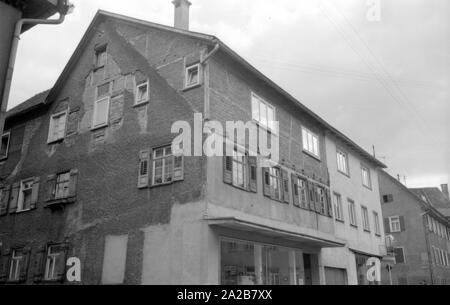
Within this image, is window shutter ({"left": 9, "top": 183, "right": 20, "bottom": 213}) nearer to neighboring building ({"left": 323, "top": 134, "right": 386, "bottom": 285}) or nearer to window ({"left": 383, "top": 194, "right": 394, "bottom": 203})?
neighboring building ({"left": 323, "top": 134, "right": 386, "bottom": 285})

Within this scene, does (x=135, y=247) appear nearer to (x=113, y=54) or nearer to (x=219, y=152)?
(x=219, y=152)

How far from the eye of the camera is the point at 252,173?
17750 mm

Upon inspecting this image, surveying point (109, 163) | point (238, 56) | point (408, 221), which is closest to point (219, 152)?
point (238, 56)

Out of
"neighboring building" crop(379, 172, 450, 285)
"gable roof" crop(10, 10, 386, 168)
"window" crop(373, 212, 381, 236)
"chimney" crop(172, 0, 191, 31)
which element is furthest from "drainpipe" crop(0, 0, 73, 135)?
"neighboring building" crop(379, 172, 450, 285)

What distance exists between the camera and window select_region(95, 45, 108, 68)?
2061 cm

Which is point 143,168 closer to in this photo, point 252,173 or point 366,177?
point 252,173

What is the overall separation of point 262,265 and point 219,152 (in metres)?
4.97

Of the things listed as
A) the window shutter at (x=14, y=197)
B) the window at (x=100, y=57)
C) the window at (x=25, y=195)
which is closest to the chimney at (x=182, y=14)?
the window at (x=100, y=57)

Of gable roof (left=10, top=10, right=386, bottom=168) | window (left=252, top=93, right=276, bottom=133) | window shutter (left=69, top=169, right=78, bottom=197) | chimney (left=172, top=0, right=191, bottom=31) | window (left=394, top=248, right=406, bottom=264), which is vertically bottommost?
window (left=394, top=248, right=406, bottom=264)

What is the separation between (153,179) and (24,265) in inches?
314

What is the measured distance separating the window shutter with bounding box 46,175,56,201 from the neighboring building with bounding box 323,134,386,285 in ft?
44.3

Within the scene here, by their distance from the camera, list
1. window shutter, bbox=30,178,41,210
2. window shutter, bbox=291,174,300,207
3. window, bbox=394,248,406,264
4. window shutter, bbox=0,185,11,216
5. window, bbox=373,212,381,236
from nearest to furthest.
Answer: window shutter, bbox=291,174,300,207
window shutter, bbox=30,178,41,210
window shutter, bbox=0,185,11,216
window, bbox=373,212,381,236
window, bbox=394,248,406,264

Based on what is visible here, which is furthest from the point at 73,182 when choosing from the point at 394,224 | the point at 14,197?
the point at 394,224

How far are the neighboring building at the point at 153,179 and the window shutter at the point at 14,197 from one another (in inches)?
2.7
